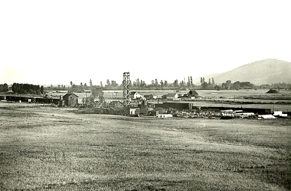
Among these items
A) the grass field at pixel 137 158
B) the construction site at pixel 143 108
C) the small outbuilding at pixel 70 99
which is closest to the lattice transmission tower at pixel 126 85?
the construction site at pixel 143 108

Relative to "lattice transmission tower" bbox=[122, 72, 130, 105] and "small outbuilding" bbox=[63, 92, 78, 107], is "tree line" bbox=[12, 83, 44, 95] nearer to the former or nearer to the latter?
"lattice transmission tower" bbox=[122, 72, 130, 105]

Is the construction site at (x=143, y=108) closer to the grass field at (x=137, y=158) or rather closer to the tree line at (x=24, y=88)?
the tree line at (x=24, y=88)

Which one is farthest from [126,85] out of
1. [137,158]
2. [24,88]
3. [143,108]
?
[137,158]

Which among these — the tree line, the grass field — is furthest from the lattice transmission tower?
the tree line

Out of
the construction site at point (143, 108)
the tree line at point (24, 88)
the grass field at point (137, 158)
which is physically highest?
the tree line at point (24, 88)

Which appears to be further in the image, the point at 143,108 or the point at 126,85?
the point at 143,108

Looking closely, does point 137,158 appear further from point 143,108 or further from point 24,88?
point 143,108

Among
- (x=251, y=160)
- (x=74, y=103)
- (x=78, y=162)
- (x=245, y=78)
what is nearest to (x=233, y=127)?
(x=251, y=160)

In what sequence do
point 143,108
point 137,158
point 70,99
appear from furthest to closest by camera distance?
point 70,99, point 143,108, point 137,158
